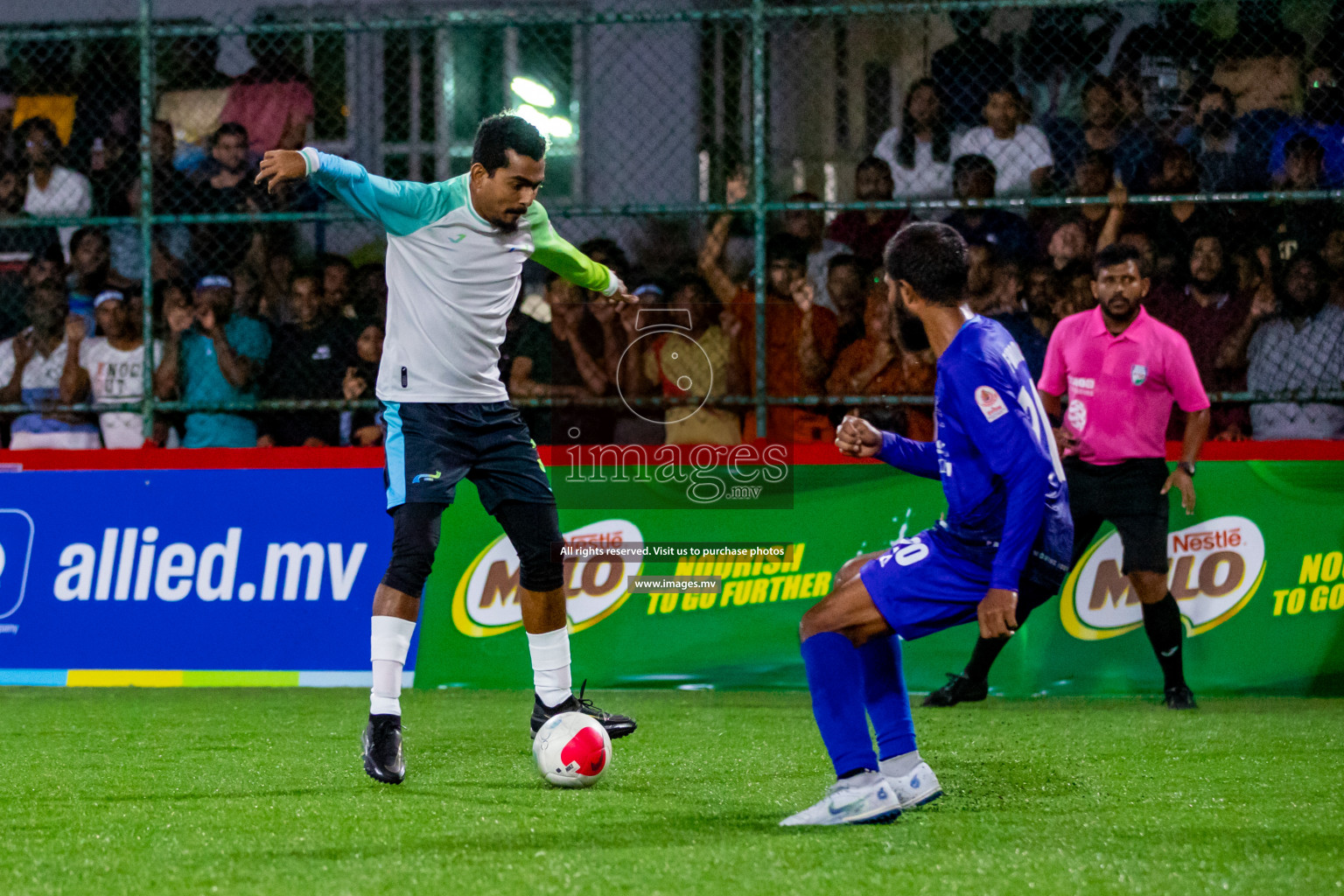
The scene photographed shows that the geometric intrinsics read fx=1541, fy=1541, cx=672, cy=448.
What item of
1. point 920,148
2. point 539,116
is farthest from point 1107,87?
point 539,116

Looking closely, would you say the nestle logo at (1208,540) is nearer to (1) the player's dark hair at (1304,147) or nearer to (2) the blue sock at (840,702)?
(1) the player's dark hair at (1304,147)

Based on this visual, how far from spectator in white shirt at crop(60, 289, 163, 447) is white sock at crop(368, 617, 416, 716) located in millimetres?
4223

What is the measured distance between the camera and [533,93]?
37.7 feet

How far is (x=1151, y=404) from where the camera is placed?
288 inches

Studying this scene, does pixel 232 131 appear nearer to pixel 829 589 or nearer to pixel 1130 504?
pixel 829 589

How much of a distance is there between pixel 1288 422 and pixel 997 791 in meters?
4.18

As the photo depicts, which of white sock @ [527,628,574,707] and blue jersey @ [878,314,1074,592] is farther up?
blue jersey @ [878,314,1074,592]

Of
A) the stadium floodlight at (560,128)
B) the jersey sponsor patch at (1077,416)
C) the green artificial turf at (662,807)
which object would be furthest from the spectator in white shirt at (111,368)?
the jersey sponsor patch at (1077,416)

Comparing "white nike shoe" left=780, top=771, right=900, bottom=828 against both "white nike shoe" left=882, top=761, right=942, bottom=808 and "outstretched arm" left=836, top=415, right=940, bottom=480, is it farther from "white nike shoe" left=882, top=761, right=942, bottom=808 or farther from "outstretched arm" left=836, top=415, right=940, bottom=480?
"outstretched arm" left=836, top=415, right=940, bottom=480

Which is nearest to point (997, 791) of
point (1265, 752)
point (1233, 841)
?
point (1233, 841)

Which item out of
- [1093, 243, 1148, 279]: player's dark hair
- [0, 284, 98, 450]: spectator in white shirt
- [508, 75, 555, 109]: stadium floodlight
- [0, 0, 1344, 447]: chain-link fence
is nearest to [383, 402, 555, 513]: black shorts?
[0, 0, 1344, 447]: chain-link fence

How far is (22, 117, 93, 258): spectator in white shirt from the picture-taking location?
9.84 m

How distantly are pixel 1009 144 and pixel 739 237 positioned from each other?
5.52 ft

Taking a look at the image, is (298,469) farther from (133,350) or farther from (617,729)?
(617,729)
